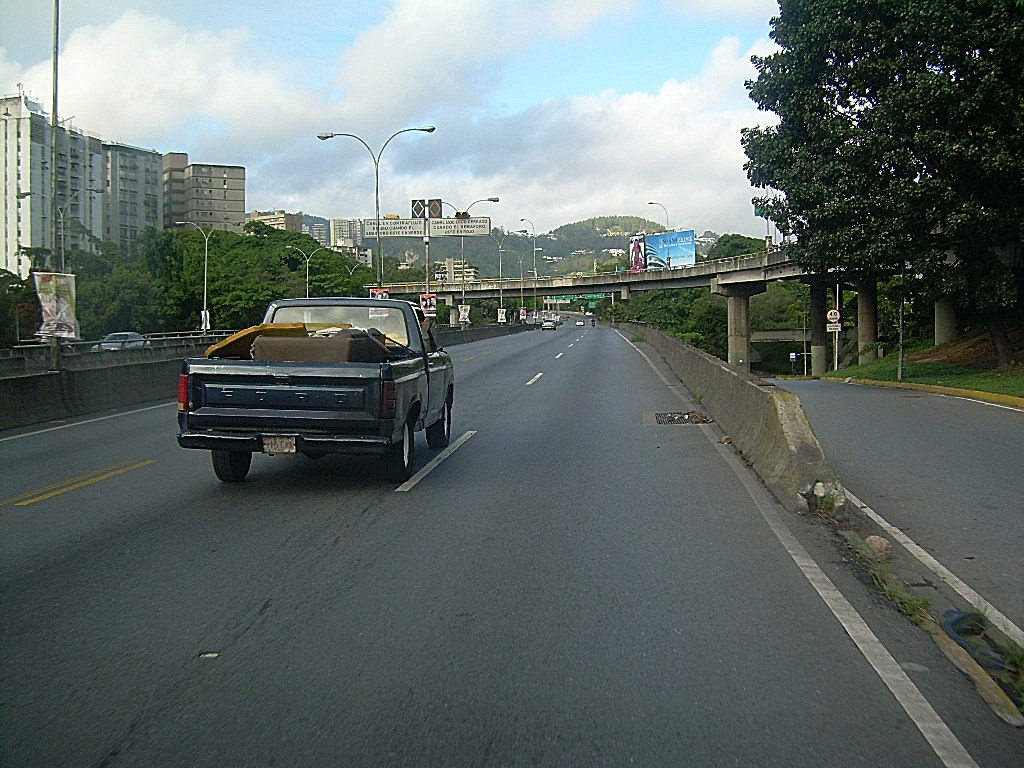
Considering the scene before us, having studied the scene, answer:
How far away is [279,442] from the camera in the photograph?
958cm

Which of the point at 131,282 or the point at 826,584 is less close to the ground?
the point at 131,282

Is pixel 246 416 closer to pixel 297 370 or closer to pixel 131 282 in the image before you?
pixel 297 370

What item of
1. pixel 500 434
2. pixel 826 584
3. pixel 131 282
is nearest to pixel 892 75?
pixel 500 434

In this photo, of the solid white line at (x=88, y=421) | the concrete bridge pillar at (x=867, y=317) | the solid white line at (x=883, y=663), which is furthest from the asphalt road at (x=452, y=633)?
the concrete bridge pillar at (x=867, y=317)

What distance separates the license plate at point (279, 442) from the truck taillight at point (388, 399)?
2.97 ft

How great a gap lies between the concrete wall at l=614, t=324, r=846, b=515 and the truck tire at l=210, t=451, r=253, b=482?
5.50m

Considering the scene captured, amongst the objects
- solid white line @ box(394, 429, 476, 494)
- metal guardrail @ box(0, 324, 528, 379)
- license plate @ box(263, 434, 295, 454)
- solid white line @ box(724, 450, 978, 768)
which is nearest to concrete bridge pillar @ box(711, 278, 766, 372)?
metal guardrail @ box(0, 324, 528, 379)

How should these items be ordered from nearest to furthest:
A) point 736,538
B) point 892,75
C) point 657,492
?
point 736,538 < point 657,492 < point 892,75

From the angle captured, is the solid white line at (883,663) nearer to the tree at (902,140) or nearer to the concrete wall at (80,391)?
the concrete wall at (80,391)

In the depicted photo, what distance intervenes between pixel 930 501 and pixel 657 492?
266 centimetres

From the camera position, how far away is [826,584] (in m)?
6.76

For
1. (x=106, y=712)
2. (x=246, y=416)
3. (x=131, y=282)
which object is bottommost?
(x=106, y=712)

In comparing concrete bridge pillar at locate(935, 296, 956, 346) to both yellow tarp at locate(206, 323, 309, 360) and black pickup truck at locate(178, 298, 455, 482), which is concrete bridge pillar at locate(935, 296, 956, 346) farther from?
black pickup truck at locate(178, 298, 455, 482)

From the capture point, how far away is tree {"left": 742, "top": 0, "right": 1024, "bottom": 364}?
78.8ft
